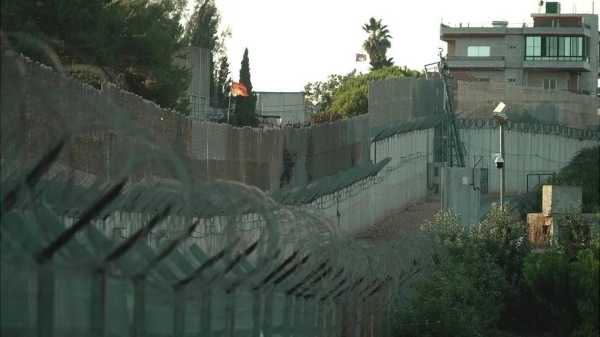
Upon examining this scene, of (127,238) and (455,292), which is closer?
→ (127,238)

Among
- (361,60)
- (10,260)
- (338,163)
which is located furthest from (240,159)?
(361,60)

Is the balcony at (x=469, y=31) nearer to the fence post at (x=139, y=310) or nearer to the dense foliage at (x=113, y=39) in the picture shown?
the dense foliage at (x=113, y=39)

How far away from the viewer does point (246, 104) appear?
82250 millimetres

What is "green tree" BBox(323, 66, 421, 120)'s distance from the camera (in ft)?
318

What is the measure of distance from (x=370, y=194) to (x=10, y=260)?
36.0 m

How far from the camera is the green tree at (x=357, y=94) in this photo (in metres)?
96.8

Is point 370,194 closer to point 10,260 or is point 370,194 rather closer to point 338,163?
point 338,163

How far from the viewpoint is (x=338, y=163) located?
40156mm

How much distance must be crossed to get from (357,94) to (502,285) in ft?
239

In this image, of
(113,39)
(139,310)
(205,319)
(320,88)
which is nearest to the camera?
(139,310)

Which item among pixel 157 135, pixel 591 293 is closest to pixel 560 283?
pixel 157 135

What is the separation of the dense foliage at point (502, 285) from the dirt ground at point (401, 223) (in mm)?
6732

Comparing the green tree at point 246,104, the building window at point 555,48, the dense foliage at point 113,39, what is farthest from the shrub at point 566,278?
the building window at point 555,48

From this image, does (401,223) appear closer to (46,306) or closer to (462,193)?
(462,193)
